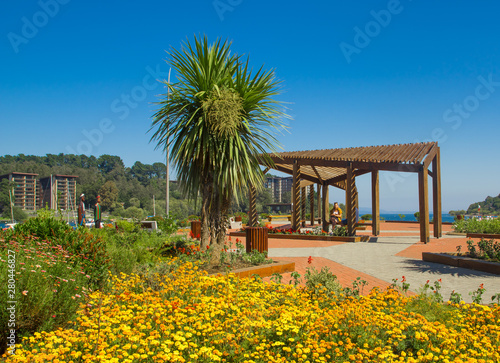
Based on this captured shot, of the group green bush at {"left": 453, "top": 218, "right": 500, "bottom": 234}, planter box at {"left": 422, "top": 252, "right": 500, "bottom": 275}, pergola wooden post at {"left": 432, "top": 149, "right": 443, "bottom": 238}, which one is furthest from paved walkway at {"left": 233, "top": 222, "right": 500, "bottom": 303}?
green bush at {"left": 453, "top": 218, "right": 500, "bottom": 234}

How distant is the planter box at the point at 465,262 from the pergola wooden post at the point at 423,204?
4.57 meters

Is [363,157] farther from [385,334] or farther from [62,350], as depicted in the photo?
[62,350]

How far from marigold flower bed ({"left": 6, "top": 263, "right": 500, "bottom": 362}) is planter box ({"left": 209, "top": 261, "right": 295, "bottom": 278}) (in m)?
2.18

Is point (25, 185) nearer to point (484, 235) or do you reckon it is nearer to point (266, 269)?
point (484, 235)

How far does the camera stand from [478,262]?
8.02m

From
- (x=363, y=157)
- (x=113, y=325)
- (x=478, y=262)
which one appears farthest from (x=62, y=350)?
(x=363, y=157)

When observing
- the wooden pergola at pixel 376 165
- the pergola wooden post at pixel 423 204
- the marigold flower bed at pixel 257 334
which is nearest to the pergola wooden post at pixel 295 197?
the wooden pergola at pixel 376 165

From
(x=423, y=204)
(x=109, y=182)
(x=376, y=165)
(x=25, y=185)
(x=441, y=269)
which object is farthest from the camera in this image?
(x=109, y=182)

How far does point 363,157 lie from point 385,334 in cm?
1238

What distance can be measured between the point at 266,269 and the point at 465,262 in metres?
4.84

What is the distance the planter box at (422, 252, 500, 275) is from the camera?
303 inches

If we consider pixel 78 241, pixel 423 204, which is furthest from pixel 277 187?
pixel 78 241

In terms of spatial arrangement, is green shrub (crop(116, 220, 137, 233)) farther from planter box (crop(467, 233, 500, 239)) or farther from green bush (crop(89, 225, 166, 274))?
planter box (crop(467, 233, 500, 239))

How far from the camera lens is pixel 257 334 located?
A: 3.25 meters
